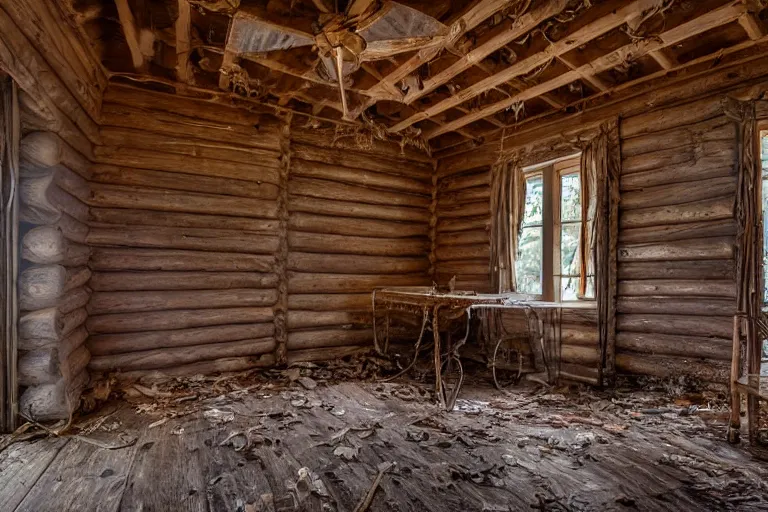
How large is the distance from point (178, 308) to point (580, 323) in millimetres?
5233

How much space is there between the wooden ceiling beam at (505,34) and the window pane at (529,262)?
107 inches

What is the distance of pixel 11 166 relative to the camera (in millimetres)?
3436

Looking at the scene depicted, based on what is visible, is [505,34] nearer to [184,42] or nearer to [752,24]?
[752,24]

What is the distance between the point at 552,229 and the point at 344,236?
312cm

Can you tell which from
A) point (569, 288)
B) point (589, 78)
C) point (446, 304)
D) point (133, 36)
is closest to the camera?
point (133, 36)

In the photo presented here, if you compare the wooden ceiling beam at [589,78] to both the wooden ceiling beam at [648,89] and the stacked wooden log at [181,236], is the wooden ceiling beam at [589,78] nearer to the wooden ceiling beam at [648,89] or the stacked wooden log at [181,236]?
the wooden ceiling beam at [648,89]

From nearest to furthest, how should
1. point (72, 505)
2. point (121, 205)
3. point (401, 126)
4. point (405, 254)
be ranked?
point (72, 505), point (121, 205), point (401, 126), point (405, 254)

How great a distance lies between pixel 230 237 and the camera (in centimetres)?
564

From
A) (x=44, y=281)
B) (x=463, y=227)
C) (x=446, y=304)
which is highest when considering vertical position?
(x=463, y=227)

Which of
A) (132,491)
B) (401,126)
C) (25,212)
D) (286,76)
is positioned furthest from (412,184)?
(132,491)

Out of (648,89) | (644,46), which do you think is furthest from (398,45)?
(648,89)

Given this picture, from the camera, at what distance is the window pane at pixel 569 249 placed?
5.72m

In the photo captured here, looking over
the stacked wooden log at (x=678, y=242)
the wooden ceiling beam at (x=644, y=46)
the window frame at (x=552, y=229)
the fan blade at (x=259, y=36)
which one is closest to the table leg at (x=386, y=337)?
the window frame at (x=552, y=229)

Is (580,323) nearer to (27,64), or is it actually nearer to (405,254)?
(405,254)
